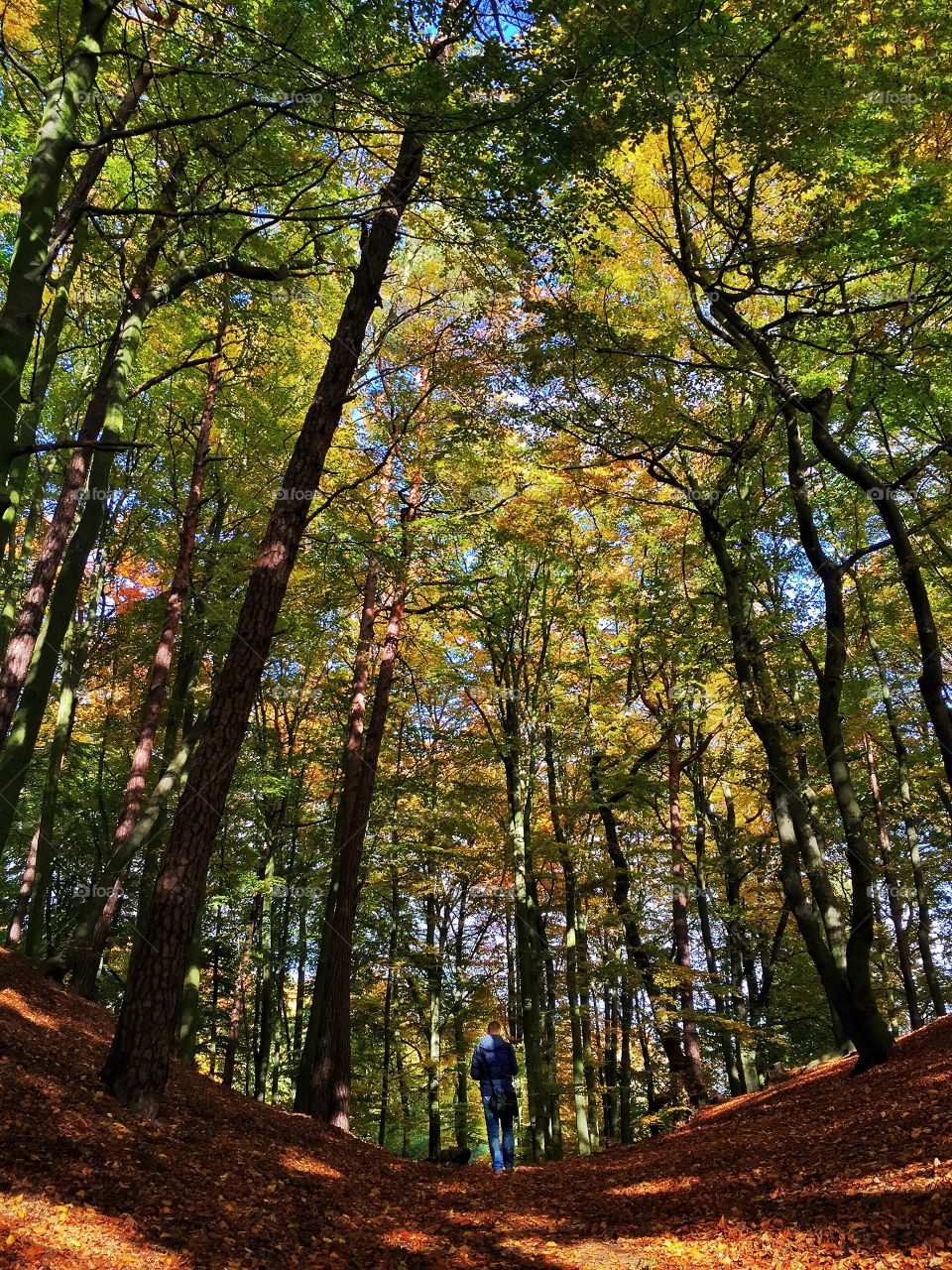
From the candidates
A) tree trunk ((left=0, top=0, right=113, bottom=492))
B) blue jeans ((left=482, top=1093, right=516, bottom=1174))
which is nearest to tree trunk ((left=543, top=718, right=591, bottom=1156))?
blue jeans ((left=482, top=1093, right=516, bottom=1174))

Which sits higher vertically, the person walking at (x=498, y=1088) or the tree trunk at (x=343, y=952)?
the tree trunk at (x=343, y=952)

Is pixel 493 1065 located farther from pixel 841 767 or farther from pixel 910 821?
pixel 910 821

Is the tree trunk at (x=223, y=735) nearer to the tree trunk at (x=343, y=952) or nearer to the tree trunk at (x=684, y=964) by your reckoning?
the tree trunk at (x=343, y=952)

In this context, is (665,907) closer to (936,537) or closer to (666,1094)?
(666,1094)

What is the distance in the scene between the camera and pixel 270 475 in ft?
42.7

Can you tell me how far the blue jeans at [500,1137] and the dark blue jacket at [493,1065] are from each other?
0.63 ft

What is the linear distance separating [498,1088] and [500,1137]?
30.6 inches

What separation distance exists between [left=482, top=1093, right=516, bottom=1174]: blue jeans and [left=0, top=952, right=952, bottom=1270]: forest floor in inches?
45.3

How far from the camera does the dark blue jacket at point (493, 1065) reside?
873cm

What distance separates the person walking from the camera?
8.73m

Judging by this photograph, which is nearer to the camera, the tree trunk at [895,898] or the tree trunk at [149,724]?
the tree trunk at [149,724]

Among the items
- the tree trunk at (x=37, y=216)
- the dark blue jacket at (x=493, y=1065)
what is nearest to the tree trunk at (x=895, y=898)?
the dark blue jacket at (x=493, y=1065)

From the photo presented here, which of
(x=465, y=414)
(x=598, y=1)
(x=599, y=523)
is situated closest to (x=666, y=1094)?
(x=599, y=523)

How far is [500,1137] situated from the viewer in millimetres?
8945
